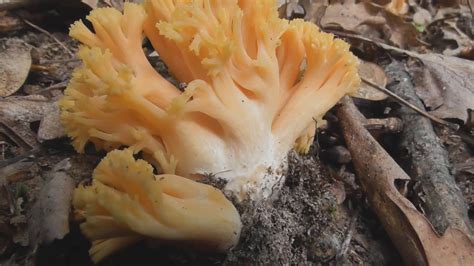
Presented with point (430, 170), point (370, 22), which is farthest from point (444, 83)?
point (370, 22)

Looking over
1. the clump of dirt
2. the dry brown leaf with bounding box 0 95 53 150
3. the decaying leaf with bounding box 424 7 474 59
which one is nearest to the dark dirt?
the clump of dirt

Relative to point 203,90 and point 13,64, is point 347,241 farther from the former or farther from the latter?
point 13,64

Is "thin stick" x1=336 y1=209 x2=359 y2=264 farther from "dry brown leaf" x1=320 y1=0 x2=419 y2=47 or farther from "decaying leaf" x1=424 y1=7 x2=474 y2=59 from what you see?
"decaying leaf" x1=424 y1=7 x2=474 y2=59

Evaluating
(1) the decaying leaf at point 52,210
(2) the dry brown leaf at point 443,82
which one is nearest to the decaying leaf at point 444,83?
(2) the dry brown leaf at point 443,82

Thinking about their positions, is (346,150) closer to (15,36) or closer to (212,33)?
(212,33)

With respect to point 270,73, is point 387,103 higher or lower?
lower

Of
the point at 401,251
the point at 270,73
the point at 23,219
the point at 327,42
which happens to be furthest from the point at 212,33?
the point at 401,251
